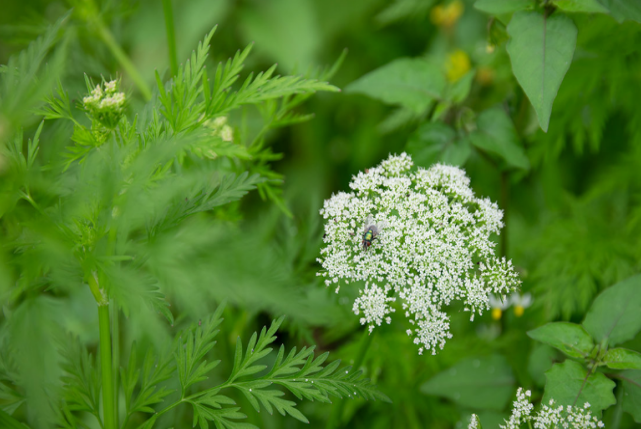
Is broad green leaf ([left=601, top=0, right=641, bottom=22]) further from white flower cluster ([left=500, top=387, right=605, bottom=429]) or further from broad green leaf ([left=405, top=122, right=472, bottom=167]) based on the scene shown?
white flower cluster ([left=500, top=387, right=605, bottom=429])

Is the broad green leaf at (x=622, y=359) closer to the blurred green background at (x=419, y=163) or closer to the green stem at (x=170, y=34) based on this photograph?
the blurred green background at (x=419, y=163)

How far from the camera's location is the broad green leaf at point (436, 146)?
101 cm

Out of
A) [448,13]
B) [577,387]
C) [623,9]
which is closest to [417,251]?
[577,387]

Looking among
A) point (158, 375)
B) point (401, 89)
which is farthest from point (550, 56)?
point (158, 375)

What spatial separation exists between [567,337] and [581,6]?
0.57m

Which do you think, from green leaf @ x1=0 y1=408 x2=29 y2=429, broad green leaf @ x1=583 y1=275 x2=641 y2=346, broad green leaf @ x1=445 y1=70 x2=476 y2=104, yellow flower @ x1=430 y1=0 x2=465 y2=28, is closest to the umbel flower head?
broad green leaf @ x1=583 y1=275 x2=641 y2=346

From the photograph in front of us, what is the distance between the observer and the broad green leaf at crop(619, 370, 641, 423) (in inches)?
32.0

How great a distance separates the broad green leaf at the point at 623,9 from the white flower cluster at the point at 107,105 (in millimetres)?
838

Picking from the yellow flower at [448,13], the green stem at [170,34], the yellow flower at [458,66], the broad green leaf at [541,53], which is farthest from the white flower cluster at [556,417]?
the yellow flower at [448,13]

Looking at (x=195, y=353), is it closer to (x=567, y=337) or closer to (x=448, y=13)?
(x=567, y=337)

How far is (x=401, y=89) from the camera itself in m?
1.09

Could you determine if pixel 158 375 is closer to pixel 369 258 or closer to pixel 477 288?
pixel 369 258

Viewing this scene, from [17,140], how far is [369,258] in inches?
22.6

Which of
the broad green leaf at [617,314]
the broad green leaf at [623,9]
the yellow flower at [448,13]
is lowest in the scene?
the broad green leaf at [617,314]
